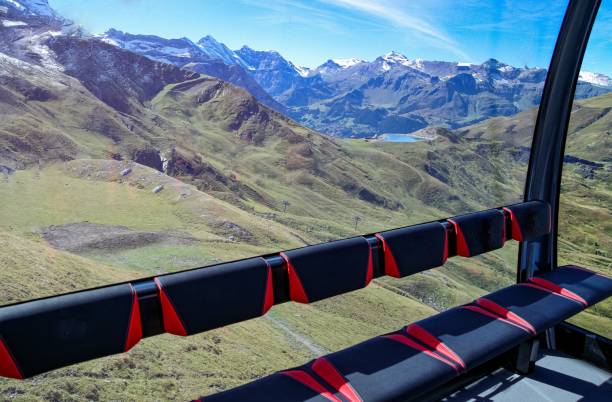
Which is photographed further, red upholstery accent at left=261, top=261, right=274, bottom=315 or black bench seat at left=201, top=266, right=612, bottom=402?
red upholstery accent at left=261, top=261, right=274, bottom=315

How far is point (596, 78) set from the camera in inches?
111

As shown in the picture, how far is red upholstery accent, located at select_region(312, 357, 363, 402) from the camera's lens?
138 cm

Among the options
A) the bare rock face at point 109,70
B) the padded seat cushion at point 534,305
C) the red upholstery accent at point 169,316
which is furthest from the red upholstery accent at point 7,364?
the padded seat cushion at point 534,305

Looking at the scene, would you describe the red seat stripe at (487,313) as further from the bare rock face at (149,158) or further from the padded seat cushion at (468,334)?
the bare rock face at (149,158)

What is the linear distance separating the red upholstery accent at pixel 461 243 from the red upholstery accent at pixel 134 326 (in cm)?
164

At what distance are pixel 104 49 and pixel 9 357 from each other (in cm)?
132

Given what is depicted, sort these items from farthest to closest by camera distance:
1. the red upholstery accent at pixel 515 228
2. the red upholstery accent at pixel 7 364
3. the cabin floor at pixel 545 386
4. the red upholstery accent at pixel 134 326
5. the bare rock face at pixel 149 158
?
the red upholstery accent at pixel 515 228 < the cabin floor at pixel 545 386 < the bare rock face at pixel 149 158 < the red upholstery accent at pixel 134 326 < the red upholstery accent at pixel 7 364

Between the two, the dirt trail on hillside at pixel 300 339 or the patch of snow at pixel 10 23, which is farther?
the dirt trail on hillside at pixel 300 339

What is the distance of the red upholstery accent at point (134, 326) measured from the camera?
4.26 feet

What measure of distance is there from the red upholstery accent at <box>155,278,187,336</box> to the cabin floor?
1482 millimetres

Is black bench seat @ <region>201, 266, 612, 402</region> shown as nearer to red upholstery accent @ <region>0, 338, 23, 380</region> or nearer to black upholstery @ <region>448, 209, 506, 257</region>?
black upholstery @ <region>448, 209, 506, 257</region>

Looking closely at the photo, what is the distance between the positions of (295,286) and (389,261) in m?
0.52

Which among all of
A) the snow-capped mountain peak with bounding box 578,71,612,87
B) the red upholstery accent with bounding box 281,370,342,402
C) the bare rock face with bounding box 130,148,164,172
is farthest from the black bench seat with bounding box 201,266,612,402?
the snow-capped mountain peak with bounding box 578,71,612,87

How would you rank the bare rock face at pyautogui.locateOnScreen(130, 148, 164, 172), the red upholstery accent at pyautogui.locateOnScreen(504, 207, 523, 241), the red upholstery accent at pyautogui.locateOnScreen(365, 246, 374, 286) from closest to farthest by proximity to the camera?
1. the bare rock face at pyautogui.locateOnScreen(130, 148, 164, 172)
2. the red upholstery accent at pyautogui.locateOnScreen(365, 246, 374, 286)
3. the red upholstery accent at pyautogui.locateOnScreen(504, 207, 523, 241)
